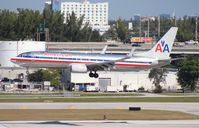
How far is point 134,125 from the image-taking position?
169ft

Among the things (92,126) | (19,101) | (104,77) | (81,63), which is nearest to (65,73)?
(104,77)

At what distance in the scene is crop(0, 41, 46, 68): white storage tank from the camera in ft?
482

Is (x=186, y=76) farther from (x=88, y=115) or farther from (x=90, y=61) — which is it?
(x=88, y=115)

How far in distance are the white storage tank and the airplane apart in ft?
137

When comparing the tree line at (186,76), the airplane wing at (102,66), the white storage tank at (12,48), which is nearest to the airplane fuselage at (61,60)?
the airplane wing at (102,66)

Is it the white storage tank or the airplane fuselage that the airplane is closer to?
the airplane fuselage

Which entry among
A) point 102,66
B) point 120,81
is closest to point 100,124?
point 102,66

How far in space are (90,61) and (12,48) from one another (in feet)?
148

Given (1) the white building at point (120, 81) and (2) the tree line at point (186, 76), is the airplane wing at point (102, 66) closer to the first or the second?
(1) the white building at point (120, 81)

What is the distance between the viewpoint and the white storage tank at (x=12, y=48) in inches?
5787

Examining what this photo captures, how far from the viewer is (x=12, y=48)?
484 feet

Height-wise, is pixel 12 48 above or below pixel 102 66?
above

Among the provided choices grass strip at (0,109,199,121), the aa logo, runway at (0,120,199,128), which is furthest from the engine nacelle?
runway at (0,120,199,128)

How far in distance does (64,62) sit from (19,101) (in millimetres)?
21362
